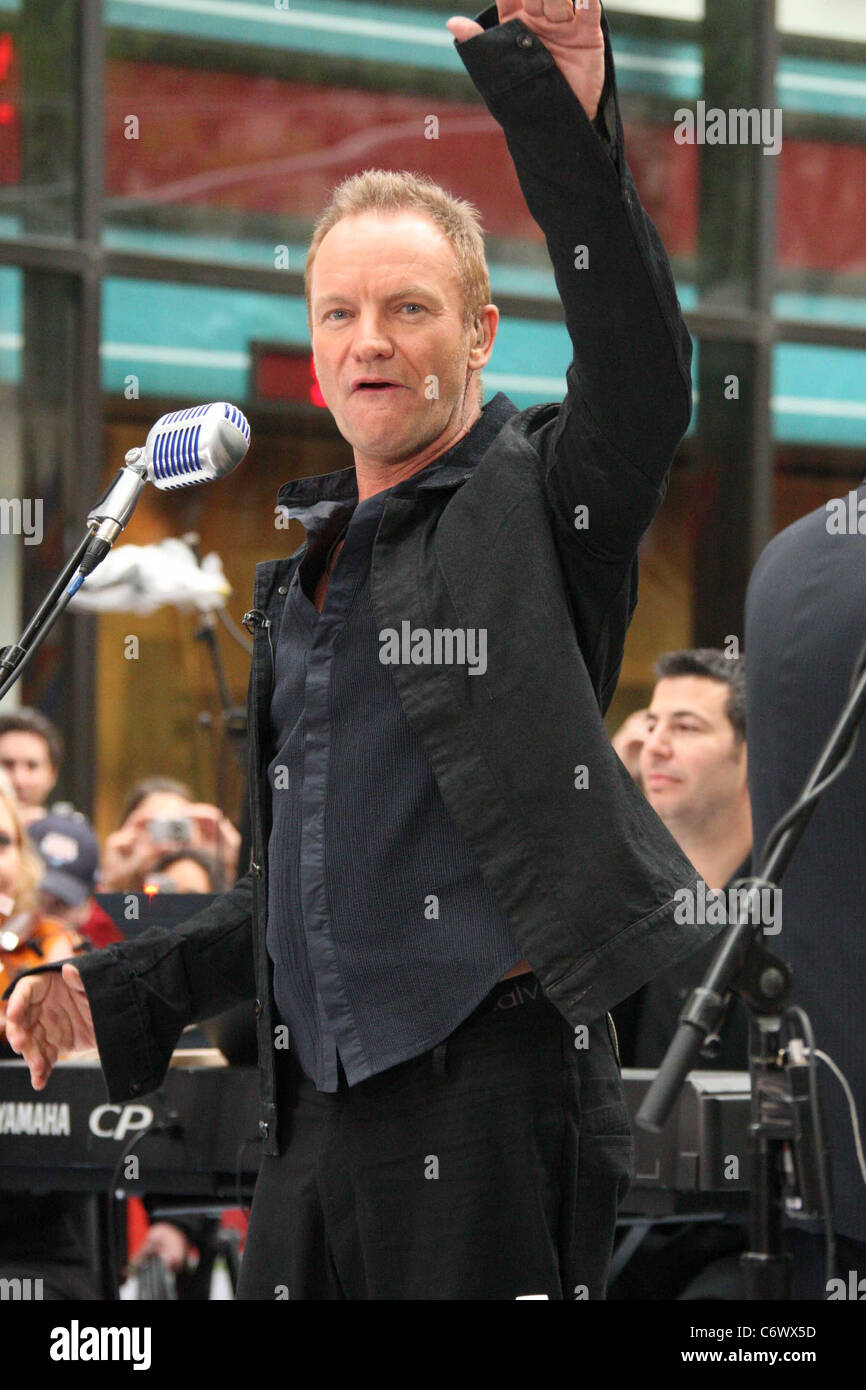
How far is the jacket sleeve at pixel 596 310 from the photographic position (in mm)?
1860

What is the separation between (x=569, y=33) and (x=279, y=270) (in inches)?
255

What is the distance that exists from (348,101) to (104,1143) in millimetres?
6004

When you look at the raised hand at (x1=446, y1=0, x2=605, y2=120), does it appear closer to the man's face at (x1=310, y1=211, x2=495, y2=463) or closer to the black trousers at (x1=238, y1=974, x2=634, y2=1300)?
the man's face at (x1=310, y1=211, x2=495, y2=463)

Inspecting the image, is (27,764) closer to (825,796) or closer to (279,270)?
(279,270)

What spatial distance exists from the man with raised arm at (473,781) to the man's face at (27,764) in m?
4.48

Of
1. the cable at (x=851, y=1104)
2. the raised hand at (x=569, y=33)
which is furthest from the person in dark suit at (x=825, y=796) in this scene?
the raised hand at (x=569, y=33)

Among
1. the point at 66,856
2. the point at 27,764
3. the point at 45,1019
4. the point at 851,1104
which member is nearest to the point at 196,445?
the point at 45,1019

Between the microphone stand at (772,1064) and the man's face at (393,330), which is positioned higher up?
the man's face at (393,330)

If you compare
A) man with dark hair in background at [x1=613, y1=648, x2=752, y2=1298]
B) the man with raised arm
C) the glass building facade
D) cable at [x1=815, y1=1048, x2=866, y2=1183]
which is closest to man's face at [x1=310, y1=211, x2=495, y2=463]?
the man with raised arm

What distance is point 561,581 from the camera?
2057 millimetres

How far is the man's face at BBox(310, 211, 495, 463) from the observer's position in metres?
2.19

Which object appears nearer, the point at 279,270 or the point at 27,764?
the point at 27,764

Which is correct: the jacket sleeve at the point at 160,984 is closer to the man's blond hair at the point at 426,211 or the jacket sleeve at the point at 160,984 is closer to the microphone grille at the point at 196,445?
the microphone grille at the point at 196,445

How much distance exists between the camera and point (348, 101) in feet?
27.9
